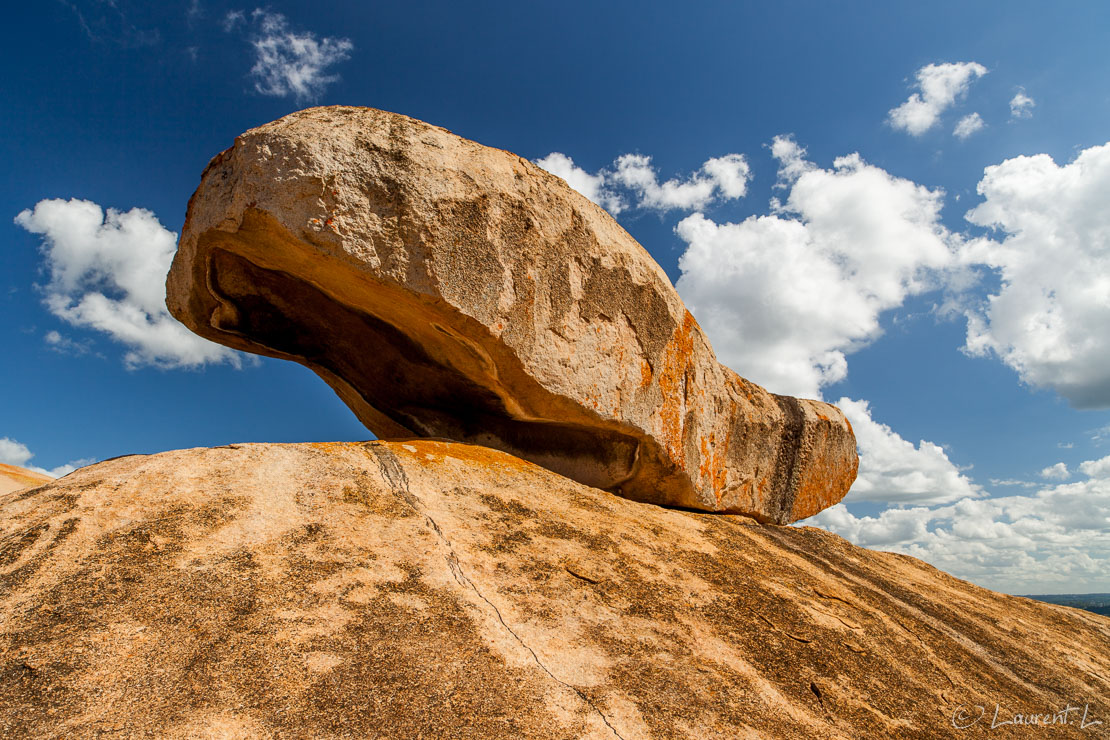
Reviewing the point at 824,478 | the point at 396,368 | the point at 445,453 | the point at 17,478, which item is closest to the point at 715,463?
the point at 824,478

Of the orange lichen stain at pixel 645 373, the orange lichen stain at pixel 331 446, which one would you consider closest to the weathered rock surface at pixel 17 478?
the orange lichen stain at pixel 331 446

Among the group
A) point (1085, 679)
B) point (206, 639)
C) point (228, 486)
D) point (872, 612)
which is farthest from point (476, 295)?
point (1085, 679)

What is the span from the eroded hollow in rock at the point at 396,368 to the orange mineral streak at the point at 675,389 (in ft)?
1.42

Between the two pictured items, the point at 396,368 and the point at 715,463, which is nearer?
the point at 396,368

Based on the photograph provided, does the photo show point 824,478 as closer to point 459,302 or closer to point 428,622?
point 459,302

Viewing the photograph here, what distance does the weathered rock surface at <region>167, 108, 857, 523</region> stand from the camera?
4.86m

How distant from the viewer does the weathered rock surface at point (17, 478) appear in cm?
1307

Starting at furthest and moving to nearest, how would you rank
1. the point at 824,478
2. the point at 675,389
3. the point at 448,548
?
the point at 824,478
the point at 675,389
the point at 448,548

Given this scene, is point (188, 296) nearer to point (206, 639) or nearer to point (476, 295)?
point (476, 295)

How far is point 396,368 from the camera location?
673cm

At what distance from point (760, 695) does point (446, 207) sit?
4.05m

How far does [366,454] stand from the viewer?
16.1ft

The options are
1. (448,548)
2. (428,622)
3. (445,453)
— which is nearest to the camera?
(428,622)

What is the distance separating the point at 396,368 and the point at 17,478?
43.2ft
